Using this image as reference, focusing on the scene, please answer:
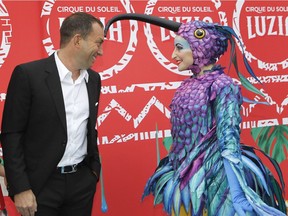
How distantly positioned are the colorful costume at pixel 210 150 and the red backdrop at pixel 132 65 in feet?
2.03

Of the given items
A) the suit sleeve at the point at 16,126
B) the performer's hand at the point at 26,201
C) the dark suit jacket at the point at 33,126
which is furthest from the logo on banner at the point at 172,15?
the performer's hand at the point at 26,201

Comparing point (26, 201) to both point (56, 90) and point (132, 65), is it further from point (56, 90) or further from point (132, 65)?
point (132, 65)

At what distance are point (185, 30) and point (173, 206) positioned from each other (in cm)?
75

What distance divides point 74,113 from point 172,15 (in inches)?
42.4

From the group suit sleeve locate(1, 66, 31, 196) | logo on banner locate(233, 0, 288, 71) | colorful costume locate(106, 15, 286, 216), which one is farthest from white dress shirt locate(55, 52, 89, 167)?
logo on banner locate(233, 0, 288, 71)

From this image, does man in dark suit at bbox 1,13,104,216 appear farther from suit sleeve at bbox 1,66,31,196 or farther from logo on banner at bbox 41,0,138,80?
logo on banner at bbox 41,0,138,80

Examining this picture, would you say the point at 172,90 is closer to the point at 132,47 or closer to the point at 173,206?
the point at 132,47

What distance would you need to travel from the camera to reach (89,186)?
1723mm

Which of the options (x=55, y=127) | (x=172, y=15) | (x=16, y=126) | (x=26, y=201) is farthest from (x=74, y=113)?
(x=172, y=15)

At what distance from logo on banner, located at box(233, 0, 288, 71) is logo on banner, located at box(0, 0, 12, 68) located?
4.39 feet

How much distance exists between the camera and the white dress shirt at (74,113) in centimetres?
161

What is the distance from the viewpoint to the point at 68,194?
1646mm

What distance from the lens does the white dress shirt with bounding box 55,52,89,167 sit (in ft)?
5.29

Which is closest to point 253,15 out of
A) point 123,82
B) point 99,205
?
point 123,82
